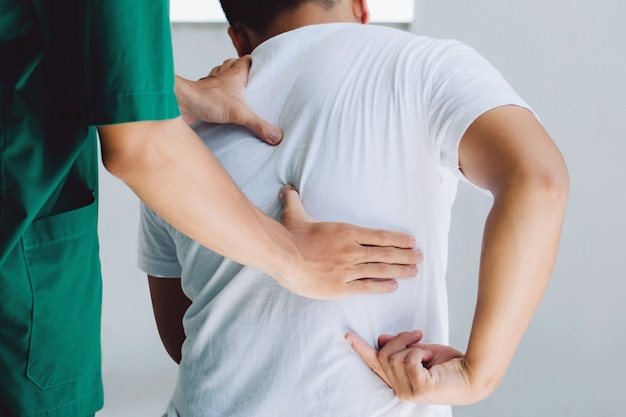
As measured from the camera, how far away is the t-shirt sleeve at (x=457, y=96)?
0.99 m

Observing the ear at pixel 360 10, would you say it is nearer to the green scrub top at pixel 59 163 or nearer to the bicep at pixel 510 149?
the bicep at pixel 510 149

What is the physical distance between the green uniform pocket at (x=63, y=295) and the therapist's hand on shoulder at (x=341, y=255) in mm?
236

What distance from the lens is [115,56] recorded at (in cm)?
73

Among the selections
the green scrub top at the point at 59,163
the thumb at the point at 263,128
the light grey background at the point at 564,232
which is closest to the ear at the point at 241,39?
the thumb at the point at 263,128

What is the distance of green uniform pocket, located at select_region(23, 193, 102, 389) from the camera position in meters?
0.91

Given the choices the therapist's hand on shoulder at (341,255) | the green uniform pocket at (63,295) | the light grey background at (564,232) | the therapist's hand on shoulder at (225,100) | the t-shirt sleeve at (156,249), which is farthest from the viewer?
the light grey background at (564,232)

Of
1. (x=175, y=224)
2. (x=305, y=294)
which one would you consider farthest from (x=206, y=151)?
(x=305, y=294)

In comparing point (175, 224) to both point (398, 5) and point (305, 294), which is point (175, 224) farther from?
point (398, 5)

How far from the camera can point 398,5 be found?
7.79ft

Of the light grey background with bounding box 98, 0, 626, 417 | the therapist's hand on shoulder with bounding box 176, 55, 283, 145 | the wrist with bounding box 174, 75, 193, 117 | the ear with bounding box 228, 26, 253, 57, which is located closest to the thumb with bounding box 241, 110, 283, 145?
the therapist's hand on shoulder with bounding box 176, 55, 283, 145

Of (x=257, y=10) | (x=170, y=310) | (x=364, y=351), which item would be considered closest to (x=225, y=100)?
(x=257, y=10)

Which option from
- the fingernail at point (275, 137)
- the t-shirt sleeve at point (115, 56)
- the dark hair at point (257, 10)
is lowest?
the fingernail at point (275, 137)

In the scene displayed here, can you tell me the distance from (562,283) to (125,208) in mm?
1343

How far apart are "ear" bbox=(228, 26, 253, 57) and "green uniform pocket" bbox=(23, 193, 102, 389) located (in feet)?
1.66
